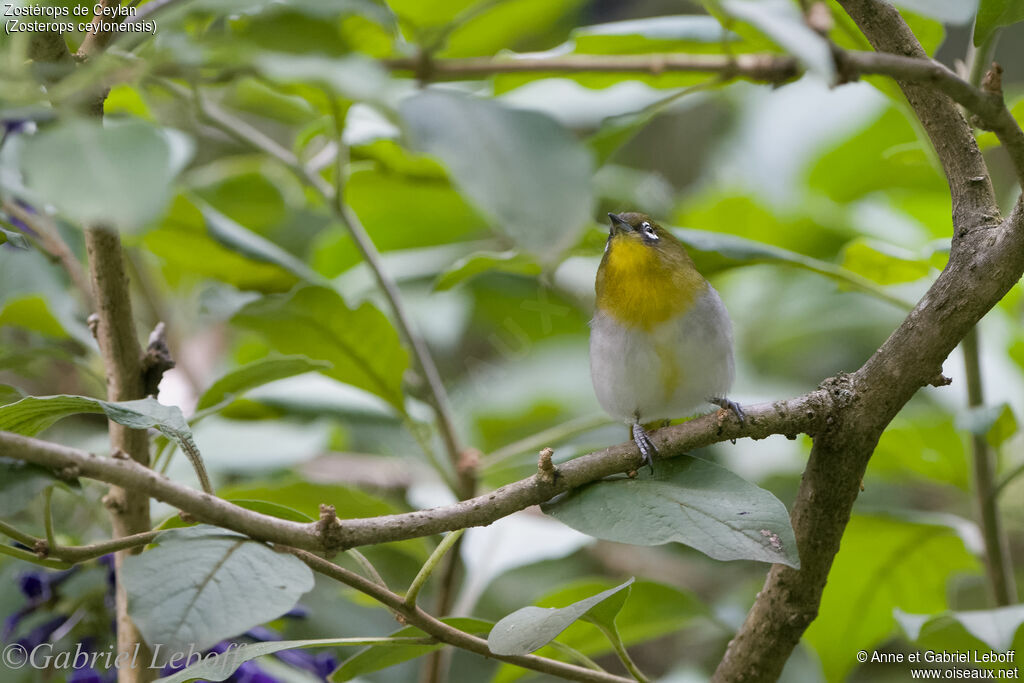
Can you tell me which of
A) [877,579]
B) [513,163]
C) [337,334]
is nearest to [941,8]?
[513,163]

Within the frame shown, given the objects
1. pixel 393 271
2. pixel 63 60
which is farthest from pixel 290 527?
pixel 393 271

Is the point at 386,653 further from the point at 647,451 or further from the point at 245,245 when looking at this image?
the point at 245,245

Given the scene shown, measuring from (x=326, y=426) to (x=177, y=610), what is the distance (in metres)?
1.14

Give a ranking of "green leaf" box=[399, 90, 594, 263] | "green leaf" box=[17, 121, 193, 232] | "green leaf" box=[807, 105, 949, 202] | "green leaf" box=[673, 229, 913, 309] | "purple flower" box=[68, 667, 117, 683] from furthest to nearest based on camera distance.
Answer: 1. "green leaf" box=[807, 105, 949, 202]
2. "green leaf" box=[673, 229, 913, 309]
3. "purple flower" box=[68, 667, 117, 683]
4. "green leaf" box=[399, 90, 594, 263]
5. "green leaf" box=[17, 121, 193, 232]

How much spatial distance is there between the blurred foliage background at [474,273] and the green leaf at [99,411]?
0.20ft

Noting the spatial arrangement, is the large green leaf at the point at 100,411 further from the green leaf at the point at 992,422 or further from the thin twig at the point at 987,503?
the thin twig at the point at 987,503

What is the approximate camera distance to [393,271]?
206 centimetres

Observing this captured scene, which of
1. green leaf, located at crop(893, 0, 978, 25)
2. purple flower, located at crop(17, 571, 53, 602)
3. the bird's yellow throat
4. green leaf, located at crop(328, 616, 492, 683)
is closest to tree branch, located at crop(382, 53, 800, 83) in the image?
green leaf, located at crop(893, 0, 978, 25)

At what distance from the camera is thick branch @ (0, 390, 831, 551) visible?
715 millimetres

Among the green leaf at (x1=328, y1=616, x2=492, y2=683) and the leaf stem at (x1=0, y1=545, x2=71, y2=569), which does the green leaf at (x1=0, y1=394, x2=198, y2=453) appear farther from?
the green leaf at (x1=328, y1=616, x2=492, y2=683)

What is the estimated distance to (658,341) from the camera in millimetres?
1493

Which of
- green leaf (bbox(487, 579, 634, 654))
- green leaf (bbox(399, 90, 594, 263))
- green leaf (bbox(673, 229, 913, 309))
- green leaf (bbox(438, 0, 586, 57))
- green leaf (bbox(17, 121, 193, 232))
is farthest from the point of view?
green leaf (bbox(438, 0, 586, 57))

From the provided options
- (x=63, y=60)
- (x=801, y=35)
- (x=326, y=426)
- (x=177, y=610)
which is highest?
(x=326, y=426)

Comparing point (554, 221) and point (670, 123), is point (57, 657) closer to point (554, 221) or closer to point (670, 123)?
point (554, 221)
